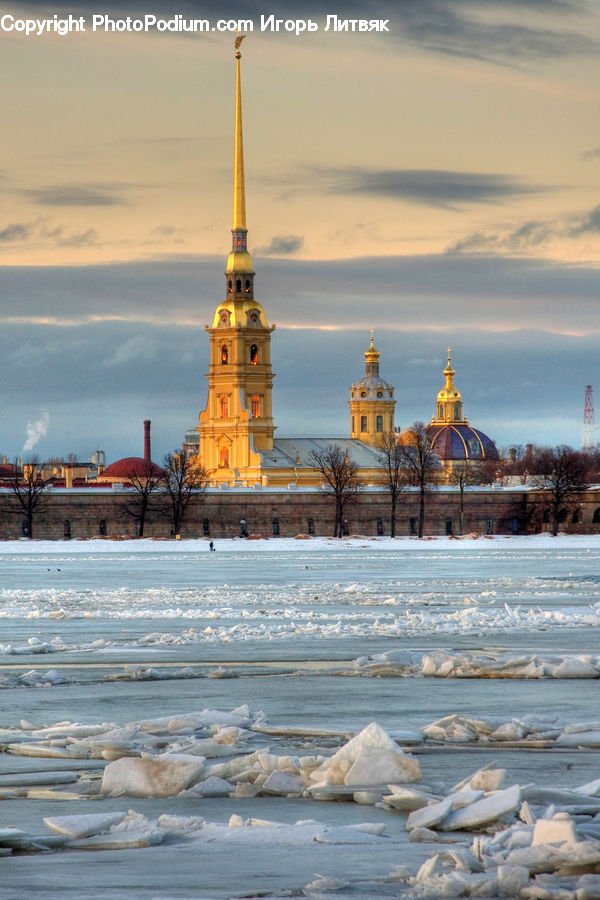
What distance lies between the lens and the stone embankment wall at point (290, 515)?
373 ft

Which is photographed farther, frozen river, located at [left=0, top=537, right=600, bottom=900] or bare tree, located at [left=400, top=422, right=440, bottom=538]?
bare tree, located at [left=400, top=422, right=440, bottom=538]

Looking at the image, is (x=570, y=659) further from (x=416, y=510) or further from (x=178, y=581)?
(x=416, y=510)

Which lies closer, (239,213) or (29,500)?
(29,500)

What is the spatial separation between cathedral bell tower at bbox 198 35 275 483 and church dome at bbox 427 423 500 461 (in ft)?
121

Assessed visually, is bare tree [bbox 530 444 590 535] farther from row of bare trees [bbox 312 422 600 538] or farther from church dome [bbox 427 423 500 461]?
church dome [bbox 427 423 500 461]

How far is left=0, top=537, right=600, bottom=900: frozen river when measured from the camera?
26.9 ft

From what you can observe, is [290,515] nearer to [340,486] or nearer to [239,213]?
[340,486]

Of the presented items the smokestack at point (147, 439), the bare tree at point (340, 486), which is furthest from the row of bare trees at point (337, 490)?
the smokestack at point (147, 439)

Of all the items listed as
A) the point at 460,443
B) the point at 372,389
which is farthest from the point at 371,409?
the point at 460,443

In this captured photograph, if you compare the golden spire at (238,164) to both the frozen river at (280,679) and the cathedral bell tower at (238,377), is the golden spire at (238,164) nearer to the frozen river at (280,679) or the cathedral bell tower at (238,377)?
the cathedral bell tower at (238,377)

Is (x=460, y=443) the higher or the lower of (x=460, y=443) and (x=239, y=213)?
the lower

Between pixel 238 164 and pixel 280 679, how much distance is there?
143584 mm

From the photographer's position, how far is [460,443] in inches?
7461

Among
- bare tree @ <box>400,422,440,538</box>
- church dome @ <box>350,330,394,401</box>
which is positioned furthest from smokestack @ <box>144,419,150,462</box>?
bare tree @ <box>400,422,440,538</box>
